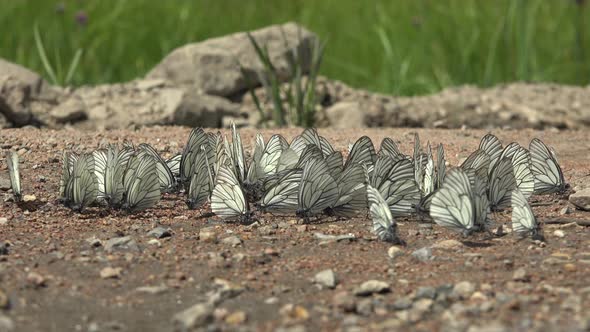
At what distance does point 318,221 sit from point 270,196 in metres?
0.27

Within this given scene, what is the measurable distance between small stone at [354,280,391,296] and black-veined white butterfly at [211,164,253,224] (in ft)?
3.61

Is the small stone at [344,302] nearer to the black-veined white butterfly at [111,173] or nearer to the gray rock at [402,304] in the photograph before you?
the gray rock at [402,304]

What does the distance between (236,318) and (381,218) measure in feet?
3.70

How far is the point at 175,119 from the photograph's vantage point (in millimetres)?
7285

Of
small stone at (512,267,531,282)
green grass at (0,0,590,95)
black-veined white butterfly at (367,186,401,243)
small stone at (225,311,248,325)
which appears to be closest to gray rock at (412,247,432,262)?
black-veined white butterfly at (367,186,401,243)

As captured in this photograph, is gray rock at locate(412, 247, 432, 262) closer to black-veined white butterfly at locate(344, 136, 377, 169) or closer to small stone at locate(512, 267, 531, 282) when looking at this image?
small stone at locate(512, 267, 531, 282)

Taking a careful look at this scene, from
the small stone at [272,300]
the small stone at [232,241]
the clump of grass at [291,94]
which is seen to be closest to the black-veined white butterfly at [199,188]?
the small stone at [232,241]

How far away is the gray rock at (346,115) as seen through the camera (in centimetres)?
759

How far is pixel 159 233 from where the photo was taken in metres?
4.18

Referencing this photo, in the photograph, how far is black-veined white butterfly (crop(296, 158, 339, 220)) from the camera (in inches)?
177

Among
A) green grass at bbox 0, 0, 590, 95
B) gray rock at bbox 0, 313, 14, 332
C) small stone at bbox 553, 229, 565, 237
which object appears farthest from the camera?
green grass at bbox 0, 0, 590, 95

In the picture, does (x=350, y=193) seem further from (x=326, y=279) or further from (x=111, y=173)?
(x=111, y=173)

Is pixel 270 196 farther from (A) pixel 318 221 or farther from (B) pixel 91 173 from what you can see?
(B) pixel 91 173

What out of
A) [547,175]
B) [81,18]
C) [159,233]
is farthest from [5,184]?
[81,18]
